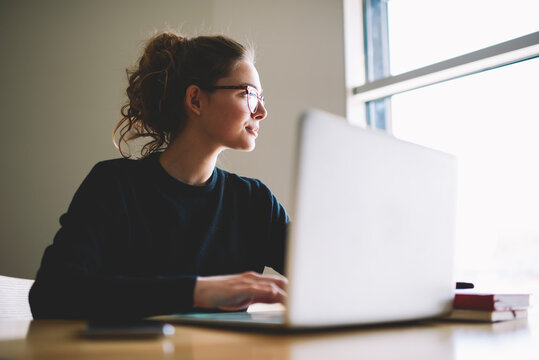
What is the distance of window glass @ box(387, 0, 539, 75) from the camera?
2.28 meters

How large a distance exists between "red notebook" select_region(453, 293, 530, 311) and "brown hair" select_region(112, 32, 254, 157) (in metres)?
0.84

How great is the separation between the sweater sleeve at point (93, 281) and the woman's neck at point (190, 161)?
0.23 meters

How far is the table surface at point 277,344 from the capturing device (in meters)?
0.50

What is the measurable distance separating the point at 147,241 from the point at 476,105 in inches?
72.6

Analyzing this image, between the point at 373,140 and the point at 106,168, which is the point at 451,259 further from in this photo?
the point at 106,168

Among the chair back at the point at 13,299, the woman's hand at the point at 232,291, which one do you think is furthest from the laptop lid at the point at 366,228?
the chair back at the point at 13,299

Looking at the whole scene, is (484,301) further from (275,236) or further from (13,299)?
(13,299)

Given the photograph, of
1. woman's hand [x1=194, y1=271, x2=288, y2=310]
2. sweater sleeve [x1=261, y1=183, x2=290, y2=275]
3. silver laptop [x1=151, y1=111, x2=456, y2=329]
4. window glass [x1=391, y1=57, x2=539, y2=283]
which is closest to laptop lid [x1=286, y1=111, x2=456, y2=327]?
silver laptop [x1=151, y1=111, x2=456, y2=329]

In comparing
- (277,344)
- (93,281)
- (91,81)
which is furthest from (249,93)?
(91,81)

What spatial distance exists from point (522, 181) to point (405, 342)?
1866 mm

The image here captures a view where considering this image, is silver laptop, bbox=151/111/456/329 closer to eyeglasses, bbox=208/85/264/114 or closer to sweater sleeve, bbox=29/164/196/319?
sweater sleeve, bbox=29/164/196/319

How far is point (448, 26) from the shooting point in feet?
8.36

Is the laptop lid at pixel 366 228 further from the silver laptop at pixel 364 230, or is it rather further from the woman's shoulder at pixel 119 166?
the woman's shoulder at pixel 119 166

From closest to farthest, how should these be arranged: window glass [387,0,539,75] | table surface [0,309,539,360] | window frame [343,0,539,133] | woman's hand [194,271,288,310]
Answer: table surface [0,309,539,360] → woman's hand [194,271,288,310] → window glass [387,0,539,75] → window frame [343,0,539,133]
